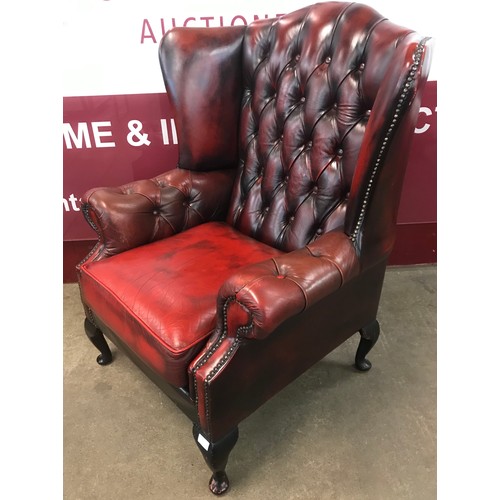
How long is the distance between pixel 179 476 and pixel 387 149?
1122 millimetres

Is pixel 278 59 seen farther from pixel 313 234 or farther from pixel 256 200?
pixel 313 234

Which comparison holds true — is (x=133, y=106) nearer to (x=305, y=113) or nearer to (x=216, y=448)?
(x=305, y=113)

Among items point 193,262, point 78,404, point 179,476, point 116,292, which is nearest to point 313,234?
point 193,262

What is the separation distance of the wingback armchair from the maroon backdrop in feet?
1.12

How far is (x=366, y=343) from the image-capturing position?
A: 62.5 inches

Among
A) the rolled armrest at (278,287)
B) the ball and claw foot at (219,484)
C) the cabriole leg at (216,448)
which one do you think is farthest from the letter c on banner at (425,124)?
the ball and claw foot at (219,484)

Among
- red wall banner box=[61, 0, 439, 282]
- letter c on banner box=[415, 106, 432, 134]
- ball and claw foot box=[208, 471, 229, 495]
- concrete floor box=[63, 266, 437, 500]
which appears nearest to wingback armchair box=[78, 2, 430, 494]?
ball and claw foot box=[208, 471, 229, 495]

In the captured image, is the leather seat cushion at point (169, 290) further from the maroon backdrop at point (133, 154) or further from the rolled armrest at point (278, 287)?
the maroon backdrop at point (133, 154)

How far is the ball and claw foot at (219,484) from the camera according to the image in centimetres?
124

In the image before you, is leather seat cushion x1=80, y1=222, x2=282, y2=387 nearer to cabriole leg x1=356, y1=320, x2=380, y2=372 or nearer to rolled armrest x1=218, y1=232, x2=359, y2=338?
rolled armrest x1=218, y1=232, x2=359, y2=338

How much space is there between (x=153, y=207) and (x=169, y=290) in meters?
0.45

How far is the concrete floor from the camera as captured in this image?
1272 mm

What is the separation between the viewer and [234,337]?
1057 millimetres

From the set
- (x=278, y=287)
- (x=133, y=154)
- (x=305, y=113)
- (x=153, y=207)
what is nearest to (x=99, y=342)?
(x=153, y=207)
